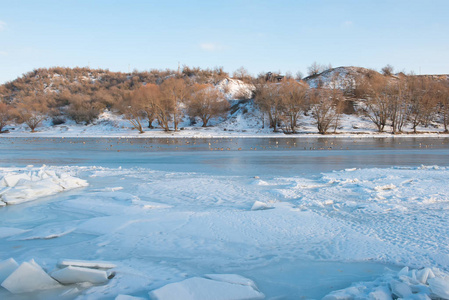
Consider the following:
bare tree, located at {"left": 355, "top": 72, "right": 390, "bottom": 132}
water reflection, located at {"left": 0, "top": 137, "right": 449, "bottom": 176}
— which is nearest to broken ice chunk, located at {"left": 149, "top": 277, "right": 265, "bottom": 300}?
water reflection, located at {"left": 0, "top": 137, "right": 449, "bottom": 176}

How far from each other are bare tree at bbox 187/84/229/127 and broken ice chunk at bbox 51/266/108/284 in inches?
1901

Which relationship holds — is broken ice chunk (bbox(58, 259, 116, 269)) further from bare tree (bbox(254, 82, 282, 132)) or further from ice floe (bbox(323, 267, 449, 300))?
bare tree (bbox(254, 82, 282, 132))

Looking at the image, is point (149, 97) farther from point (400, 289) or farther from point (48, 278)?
point (400, 289)

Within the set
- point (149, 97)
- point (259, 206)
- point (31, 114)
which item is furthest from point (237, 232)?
point (31, 114)

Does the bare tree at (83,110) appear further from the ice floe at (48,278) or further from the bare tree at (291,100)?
the ice floe at (48,278)

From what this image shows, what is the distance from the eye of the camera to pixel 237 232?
18.8 ft

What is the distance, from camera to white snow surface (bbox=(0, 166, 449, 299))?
425 centimetres

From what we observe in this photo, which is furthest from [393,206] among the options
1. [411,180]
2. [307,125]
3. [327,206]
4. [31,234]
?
[307,125]

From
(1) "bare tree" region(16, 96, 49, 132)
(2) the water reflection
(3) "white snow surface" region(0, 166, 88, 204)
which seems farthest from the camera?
(1) "bare tree" region(16, 96, 49, 132)

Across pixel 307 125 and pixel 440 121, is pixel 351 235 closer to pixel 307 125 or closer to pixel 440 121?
pixel 307 125

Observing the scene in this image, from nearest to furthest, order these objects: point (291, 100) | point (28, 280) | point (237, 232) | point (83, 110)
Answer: point (28, 280), point (237, 232), point (291, 100), point (83, 110)

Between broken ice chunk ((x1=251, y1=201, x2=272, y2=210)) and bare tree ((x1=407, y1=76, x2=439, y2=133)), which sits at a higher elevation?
bare tree ((x1=407, y1=76, x2=439, y2=133))

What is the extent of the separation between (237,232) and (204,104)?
1847 inches

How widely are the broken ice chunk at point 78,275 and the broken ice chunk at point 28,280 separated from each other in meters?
0.09
